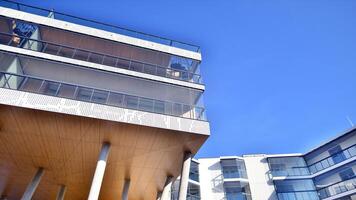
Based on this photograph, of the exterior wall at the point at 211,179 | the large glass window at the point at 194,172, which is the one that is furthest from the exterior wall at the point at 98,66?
the exterior wall at the point at 211,179

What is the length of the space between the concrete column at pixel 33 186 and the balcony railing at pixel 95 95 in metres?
5.48

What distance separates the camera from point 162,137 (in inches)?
423

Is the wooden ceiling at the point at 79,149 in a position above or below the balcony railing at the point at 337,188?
below

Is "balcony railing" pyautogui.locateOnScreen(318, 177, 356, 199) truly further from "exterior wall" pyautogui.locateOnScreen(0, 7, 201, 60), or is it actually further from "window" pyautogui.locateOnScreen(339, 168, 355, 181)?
"exterior wall" pyautogui.locateOnScreen(0, 7, 201, 60)

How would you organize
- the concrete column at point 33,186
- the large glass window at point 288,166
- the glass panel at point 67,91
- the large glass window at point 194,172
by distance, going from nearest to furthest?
the glass panel at point 67,91
the concrete column at point 33,186
the large glass window at point 194,172
the large glass window at point 288,166

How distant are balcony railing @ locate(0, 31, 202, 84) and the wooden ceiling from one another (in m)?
3.67

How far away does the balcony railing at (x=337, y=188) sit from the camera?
77.2 feet

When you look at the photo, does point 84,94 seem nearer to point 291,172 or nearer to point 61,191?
point 61,191

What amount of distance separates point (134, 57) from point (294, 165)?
2591cm

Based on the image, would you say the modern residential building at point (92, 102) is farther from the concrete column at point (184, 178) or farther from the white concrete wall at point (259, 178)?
the white concrete wall at point (259, 178)

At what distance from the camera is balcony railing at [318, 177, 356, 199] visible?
23.5m

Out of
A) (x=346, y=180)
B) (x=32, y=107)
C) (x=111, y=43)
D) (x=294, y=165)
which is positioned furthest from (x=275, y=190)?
(x=32, y=107)

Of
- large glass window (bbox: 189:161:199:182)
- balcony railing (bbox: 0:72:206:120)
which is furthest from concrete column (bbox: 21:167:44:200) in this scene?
large glass window (bbox: 189:161:199:182)

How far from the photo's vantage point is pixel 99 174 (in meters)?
9.97
